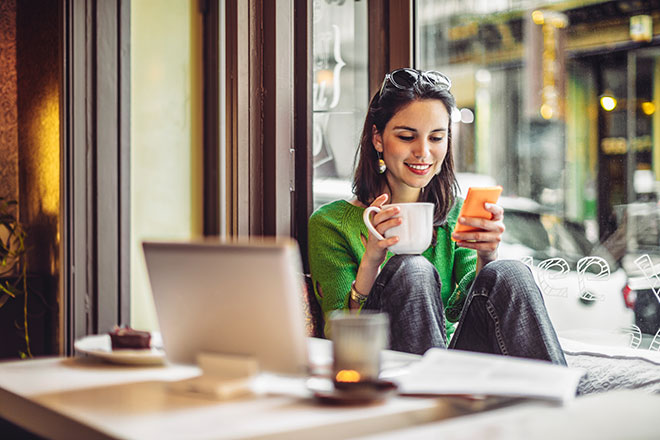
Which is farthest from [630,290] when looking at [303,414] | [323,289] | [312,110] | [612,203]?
[303,414]

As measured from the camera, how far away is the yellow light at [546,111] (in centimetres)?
224

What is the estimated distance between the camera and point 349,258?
2068mm

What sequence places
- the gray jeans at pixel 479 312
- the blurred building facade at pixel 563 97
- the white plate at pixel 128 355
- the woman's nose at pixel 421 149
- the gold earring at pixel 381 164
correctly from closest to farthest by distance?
the white plate at pixel 128 355, the gray jeans at pixel 479 312, the blurred building facade at pixel 563 97, the woman's nose at pixel 421 149, the gold earring at pixel 381 164

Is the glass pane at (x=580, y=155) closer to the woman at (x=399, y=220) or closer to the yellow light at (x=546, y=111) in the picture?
the yellow light at (x=546, y=111)

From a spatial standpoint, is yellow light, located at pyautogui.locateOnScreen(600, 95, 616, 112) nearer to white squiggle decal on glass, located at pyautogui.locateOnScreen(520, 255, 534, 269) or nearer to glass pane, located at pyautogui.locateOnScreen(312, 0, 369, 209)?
white squiggle decal on glass, located at pyautogui.locateOnScreen(520, 255, 534, 269)

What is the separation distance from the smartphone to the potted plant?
1594 mm

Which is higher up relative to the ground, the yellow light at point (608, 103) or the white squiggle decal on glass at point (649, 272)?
the yellow light at point (608, 103)

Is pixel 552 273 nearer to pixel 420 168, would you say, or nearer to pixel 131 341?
pixel 420 168

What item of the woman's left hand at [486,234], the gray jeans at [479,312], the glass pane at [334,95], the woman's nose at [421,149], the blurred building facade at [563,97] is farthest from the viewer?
the glass pane at [334,95]

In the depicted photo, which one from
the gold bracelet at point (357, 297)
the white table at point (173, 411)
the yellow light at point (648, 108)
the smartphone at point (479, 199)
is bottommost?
the gold bracelet at point (357, 297)

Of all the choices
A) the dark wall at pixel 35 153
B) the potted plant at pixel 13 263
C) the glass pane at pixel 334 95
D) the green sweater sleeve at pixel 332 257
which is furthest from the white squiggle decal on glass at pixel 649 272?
the potted plant at pixel 13 263

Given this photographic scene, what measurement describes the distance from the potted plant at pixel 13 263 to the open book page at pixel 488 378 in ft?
5.99

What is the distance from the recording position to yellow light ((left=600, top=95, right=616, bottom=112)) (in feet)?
6.50

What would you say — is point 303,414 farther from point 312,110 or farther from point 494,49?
point 494,49
